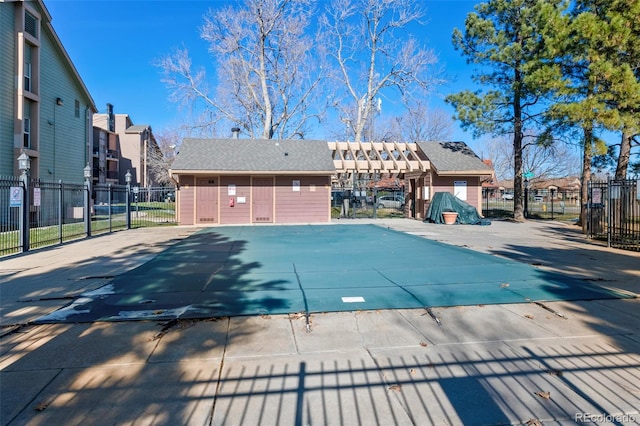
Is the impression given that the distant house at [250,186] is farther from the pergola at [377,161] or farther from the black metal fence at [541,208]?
the black metal fence at [541,208]

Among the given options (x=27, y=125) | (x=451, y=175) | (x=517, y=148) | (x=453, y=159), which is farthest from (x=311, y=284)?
(x=517, y=148)

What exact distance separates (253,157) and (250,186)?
1655 millimetres

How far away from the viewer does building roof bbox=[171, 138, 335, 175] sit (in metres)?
18.0

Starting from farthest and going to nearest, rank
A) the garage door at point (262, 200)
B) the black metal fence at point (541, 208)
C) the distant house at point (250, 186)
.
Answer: the black metal fence at point (541, 208) → the garage door at point (262, 200) → the distant house at point (250, 186)

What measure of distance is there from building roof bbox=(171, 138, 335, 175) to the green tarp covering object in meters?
5.52

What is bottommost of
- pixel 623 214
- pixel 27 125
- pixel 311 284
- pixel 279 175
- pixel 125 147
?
pixel 311 284

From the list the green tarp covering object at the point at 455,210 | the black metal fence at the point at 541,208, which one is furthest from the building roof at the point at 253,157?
the black metal fence at the point at 541,208

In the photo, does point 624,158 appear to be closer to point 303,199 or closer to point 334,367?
point 303,199

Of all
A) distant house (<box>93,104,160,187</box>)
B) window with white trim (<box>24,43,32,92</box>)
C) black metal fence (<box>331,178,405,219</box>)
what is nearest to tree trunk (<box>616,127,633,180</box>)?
black metal fence (<box>331,178,405,219</box>)

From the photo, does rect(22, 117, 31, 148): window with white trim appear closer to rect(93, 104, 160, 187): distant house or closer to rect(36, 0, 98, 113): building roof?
rect(36, 0, 98, 113): building roof

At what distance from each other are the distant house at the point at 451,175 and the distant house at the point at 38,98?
61.2 feet

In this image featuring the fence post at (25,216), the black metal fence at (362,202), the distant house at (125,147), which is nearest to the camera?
the fence post at (25,216)

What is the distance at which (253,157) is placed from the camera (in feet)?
63.3

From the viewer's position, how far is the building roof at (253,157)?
1802 centimetres
